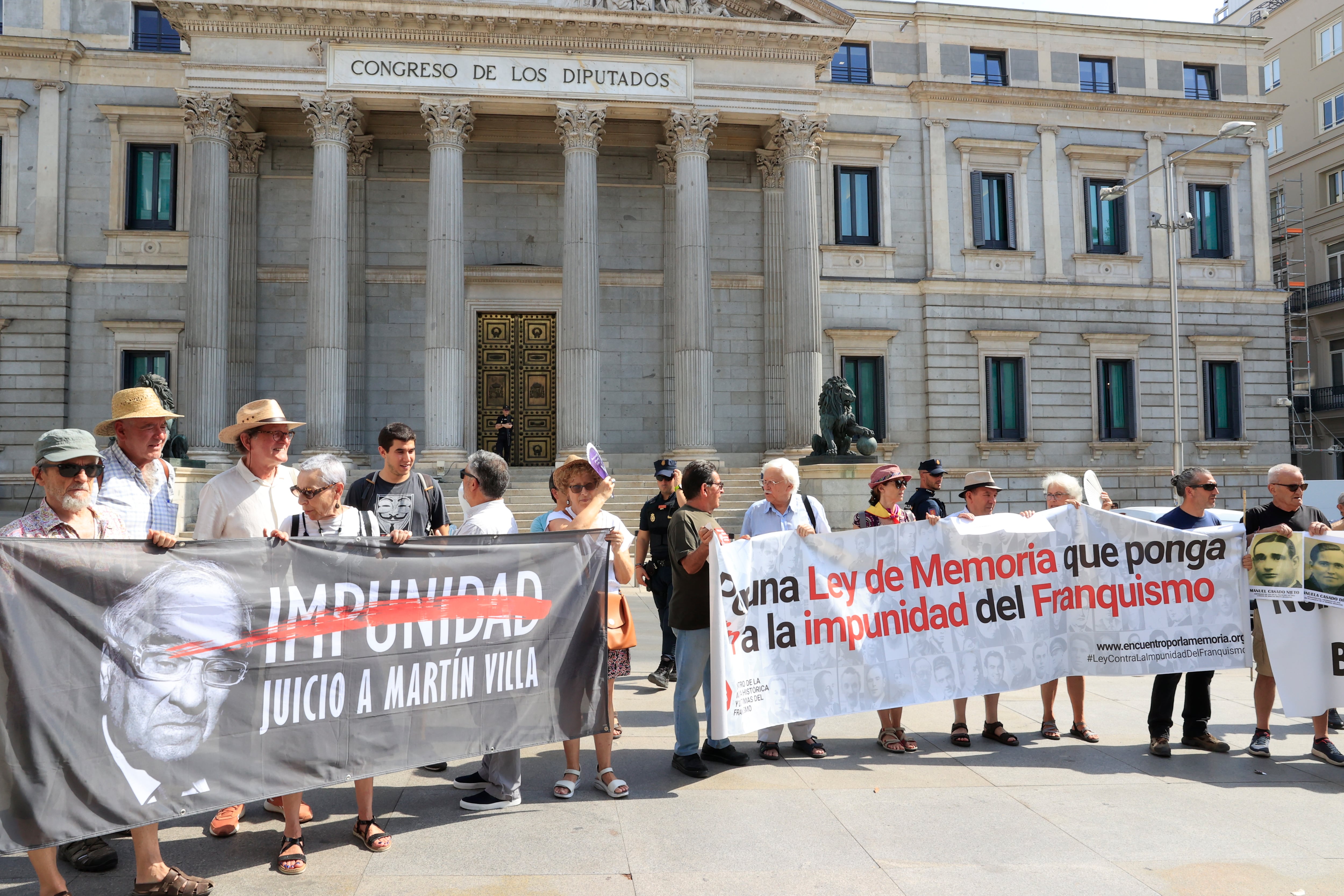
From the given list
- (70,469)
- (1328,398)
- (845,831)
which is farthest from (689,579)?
(1328,398)

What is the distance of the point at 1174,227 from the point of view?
24469mm

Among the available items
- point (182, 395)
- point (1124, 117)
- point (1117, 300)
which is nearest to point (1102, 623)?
point (182, 395)

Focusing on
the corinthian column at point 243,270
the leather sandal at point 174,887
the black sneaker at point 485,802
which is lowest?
the black sneaker at point 485,802

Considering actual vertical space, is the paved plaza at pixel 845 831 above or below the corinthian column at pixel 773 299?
below

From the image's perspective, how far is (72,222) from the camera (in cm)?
2531

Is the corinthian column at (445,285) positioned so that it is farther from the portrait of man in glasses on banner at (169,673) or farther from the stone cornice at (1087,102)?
the portrait of man in glasses on banner at (169,673)

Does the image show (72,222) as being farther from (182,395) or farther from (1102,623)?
(1102,623)

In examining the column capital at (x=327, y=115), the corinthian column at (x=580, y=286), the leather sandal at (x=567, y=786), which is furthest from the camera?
the corinthian column at (x=580, y=286)

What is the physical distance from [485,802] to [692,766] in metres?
1.44

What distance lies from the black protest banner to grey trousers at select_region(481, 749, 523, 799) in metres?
0.22

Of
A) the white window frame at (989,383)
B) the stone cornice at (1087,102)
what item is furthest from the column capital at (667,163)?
the white window frame at (989,383)

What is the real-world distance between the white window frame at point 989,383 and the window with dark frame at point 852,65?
28.3 feet

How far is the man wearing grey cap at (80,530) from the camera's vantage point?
445cm

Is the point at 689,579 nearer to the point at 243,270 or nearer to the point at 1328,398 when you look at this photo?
the point at 243,270
